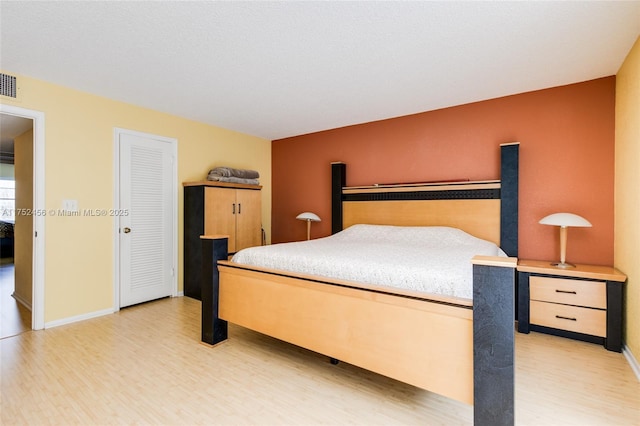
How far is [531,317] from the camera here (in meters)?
2.77

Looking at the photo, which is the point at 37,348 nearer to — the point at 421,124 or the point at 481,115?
the point at 421,124

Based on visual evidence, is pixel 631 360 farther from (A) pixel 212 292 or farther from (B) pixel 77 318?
(B) pixel 77 318

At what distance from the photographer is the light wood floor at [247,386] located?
1675 millimetres

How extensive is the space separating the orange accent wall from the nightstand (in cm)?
41

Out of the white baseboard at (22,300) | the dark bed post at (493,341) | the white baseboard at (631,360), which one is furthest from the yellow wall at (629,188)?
the white baseboard at (22,300)

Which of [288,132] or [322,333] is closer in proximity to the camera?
[322,333]

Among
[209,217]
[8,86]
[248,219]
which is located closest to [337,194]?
[248,219]

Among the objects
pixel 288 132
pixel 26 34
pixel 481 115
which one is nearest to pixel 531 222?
pixel 481 115

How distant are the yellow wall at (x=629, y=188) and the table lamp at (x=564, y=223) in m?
0.27

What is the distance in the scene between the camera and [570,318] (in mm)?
2592

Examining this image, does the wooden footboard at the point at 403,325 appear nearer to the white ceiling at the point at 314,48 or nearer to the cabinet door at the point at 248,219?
the white ceiling at the point at 314,48

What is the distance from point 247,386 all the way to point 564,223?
2.80 meters

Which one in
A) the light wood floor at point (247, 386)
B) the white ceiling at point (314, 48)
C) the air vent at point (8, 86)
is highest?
the white ceiling at point (314, 48)

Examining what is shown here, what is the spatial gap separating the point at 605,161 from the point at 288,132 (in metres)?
3.75
